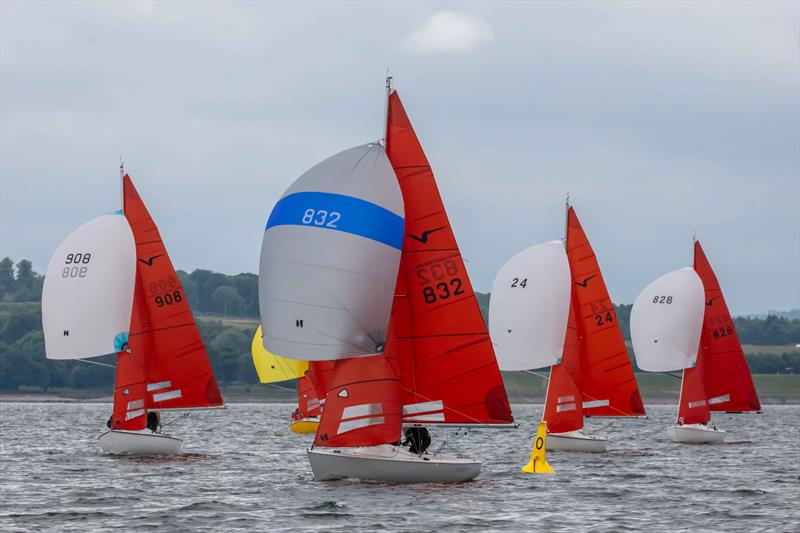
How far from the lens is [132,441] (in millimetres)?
45188

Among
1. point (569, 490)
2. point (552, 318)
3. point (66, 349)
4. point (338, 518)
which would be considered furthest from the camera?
point (552, 318)

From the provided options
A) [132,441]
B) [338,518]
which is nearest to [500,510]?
[338,518]

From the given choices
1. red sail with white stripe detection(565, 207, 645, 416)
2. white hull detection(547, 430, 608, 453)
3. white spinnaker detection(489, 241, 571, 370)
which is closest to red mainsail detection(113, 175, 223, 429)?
white spinnaker detection(489, 241, 571, 370)

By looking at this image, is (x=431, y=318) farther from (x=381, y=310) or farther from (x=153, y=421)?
(x=153, y=421)

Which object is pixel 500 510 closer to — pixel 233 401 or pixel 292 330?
pixel 292 330

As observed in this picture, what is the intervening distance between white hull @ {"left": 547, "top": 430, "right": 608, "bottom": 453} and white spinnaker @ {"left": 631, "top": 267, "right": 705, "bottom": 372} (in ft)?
32.0

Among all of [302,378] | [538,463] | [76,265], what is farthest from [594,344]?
[302,378]

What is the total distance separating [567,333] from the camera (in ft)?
163

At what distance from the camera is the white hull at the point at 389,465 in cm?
3278

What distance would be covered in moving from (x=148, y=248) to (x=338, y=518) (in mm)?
20042

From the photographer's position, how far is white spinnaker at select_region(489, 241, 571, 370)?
1901 inches

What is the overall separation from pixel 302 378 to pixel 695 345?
825 inches

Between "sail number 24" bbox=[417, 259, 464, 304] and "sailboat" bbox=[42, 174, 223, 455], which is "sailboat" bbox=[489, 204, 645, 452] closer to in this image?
"sailboat" bbox=[42, 174, 223, 455]

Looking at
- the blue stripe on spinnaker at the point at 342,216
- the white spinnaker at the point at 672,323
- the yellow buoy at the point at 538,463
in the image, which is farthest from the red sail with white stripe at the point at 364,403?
the white spinnaker at the point at 672,323
